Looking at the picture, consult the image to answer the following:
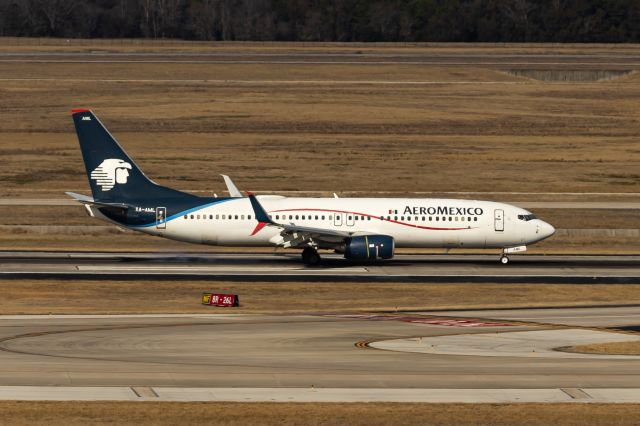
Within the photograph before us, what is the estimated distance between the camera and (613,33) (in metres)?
184

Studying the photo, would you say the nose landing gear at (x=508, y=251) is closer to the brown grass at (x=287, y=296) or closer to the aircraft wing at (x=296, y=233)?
the aircraft wing at (x=296, y=233)

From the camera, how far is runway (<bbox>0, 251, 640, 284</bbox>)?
196 feet

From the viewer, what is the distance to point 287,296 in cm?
5434

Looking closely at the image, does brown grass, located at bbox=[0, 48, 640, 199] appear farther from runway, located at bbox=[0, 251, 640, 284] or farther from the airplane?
the airplane

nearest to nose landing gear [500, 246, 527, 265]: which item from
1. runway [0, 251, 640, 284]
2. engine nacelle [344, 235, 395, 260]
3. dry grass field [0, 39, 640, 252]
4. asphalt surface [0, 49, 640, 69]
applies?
runway [0, 251, 640, 284]

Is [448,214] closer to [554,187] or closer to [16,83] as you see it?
[554,187]

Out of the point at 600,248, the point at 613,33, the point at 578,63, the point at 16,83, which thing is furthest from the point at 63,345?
the point at 613,33

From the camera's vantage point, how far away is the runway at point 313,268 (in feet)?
196

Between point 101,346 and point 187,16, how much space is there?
526ft

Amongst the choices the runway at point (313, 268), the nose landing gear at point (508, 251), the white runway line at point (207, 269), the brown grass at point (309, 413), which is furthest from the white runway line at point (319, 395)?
the nose landing gear at point (508, 251)

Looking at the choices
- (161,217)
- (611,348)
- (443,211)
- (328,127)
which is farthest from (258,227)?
(328,127)

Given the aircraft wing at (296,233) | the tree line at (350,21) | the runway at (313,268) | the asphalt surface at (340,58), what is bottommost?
the runway at (313,268)

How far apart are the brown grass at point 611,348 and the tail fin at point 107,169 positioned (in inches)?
1173

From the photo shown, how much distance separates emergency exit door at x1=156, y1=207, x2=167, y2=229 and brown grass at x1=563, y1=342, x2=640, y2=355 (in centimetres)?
2847
